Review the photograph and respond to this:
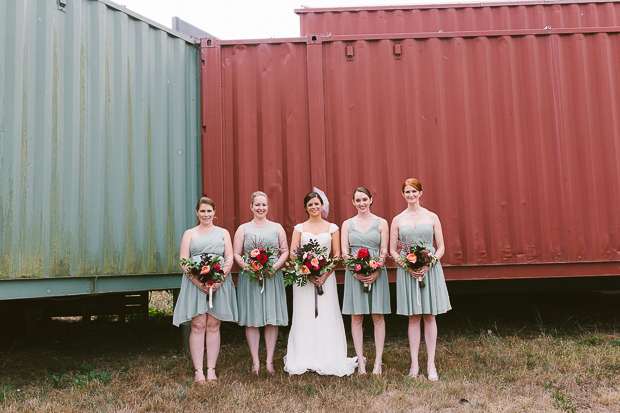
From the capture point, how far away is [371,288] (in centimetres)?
380

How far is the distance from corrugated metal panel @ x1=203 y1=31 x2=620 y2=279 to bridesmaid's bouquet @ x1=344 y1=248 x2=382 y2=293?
3.22 feet

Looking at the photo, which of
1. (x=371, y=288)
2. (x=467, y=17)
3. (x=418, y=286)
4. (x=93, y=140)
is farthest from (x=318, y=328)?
(x=467, y=17)

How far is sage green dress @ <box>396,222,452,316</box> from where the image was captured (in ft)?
11.9

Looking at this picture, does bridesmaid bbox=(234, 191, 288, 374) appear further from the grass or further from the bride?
the grass

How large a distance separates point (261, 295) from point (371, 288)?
104 centimetres

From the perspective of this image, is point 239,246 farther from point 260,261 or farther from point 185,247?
point 185,247

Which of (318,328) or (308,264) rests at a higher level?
(308,264)

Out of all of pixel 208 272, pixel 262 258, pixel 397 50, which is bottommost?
pixel 208 272

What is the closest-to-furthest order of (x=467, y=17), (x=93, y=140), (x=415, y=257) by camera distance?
1. (x=415, y=257)
2. (x=93, y=140)
3. (x=467, y=17)

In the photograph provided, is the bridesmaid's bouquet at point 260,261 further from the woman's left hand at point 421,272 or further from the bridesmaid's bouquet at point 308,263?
the woman's left hand at point 421,272

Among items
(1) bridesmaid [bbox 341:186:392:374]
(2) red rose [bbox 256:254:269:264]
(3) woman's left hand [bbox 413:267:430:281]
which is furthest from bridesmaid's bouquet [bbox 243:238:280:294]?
(3) woman's left hand [bbox 413:267:430:281]

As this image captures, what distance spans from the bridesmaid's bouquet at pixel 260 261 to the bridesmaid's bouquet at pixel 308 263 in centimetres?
18

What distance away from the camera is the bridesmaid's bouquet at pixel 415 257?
3.54 meters

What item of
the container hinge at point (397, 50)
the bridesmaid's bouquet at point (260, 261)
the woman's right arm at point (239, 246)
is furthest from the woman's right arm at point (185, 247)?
the container hinge at point (397, 50)
